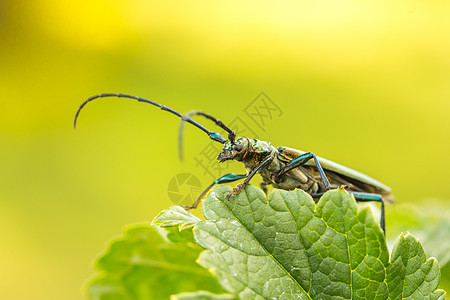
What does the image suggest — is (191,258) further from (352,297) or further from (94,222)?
(94,222)

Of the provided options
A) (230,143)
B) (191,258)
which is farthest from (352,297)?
(230,143)

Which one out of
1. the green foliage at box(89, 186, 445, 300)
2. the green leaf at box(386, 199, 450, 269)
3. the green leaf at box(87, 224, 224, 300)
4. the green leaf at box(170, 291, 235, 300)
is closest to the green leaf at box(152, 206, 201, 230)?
the green foliage at box(89, 186, 445, 300)

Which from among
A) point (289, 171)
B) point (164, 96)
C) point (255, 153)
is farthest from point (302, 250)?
point (164, 96)

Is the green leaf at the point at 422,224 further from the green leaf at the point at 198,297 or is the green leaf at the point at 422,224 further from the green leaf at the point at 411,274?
the green leaf at the point at 198,297

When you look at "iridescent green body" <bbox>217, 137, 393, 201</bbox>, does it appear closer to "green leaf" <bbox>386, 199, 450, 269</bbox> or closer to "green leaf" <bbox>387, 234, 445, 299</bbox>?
"green leaf" <bbox>386, 199, 450, 269</bbox>

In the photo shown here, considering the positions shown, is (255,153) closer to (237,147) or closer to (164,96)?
(237,147)

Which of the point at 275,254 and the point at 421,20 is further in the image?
the point at 421,20
